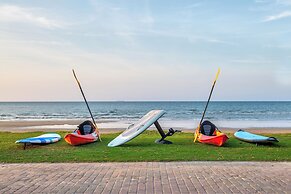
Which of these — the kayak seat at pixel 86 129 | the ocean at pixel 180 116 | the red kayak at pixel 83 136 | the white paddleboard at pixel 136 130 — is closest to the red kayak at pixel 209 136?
the white paddleboard at pixel 136 130

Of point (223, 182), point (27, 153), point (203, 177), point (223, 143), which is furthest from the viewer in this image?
point (223, 143)

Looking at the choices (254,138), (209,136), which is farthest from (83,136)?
(254,138)

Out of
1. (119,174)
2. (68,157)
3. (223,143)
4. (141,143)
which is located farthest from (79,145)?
(119,174)

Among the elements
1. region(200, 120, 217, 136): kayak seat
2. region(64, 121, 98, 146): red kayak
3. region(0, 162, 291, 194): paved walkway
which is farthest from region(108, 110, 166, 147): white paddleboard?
region(0, 162, 291, 194): paved walkway

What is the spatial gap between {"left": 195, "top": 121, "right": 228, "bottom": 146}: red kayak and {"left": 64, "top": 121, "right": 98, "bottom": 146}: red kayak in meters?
4.76

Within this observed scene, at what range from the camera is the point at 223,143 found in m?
14.5

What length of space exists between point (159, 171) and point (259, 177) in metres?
2.34

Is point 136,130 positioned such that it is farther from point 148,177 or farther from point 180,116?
point 180,116

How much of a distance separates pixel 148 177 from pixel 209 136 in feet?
25.5

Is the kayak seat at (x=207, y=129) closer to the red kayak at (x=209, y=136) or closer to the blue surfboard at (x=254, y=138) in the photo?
the red kayak at (x=209, y=136)

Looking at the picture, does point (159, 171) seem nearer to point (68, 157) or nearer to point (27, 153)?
point (68, 157)

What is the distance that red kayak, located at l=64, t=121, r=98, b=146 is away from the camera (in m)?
15.0

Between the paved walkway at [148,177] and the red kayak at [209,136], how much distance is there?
14.6 ft

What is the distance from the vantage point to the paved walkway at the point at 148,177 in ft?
22.8
